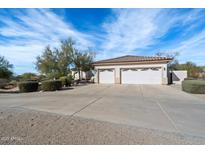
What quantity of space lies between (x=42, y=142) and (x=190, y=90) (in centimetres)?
1215

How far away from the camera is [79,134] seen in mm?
3896

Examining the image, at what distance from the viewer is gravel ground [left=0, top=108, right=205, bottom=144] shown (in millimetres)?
3528

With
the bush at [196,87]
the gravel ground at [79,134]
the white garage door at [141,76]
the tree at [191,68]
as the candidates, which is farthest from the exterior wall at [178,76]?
the gravel ground at [79,134]

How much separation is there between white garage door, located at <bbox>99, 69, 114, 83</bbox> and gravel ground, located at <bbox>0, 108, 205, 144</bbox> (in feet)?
58.8

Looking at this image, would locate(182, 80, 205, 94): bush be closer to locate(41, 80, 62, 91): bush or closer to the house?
the house

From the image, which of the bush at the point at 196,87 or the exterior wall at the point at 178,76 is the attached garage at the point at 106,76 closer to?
the exterior wall at the point at 178,76

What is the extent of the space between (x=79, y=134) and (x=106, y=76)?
19345mm

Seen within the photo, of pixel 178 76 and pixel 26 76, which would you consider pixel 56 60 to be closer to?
pixel 26 76

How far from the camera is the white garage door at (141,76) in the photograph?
20.3m

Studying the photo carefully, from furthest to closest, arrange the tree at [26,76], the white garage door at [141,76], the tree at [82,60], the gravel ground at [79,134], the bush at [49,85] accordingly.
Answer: the tree at [26,76]
the tree at [82,60]
the white garage door at [141,76]
the bush at [49,85]
the gravel ground at [79,134]

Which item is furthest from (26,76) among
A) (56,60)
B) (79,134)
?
(79,134)

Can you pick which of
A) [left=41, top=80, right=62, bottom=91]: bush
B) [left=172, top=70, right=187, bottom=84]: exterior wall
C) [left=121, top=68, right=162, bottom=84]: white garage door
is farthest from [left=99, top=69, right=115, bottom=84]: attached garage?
[left=172, top=70, right=187, bottom=84]: exterior wall

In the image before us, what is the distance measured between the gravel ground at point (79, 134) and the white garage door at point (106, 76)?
1794 centimetres
